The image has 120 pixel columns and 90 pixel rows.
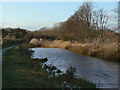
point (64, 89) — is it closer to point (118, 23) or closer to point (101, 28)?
point (118, 23)

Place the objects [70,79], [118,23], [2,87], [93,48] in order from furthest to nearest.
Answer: [93,48] < [118,23] < [70,79] < [2,87]

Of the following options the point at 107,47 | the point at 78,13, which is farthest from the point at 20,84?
the point at 78,13

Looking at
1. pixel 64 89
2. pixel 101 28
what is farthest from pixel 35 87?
pixel 101 28

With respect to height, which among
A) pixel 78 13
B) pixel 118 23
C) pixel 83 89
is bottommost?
pixel 83 89

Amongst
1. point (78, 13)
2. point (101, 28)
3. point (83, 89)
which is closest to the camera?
point (83, 89)

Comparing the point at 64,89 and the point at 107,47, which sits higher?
the point at 107,47

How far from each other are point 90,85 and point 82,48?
18560 mm

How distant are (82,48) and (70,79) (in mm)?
17577

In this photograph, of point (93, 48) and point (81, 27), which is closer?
point (93, 48)

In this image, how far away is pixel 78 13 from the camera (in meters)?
37.9

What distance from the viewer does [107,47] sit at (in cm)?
1888

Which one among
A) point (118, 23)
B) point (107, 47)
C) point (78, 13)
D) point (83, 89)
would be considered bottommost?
point (83, 89)

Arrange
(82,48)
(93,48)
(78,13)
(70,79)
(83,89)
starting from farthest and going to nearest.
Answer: (78,13) < (82,48) < (93,48) < (70,79) < (83,89)

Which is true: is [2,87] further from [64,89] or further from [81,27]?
[81,27]
